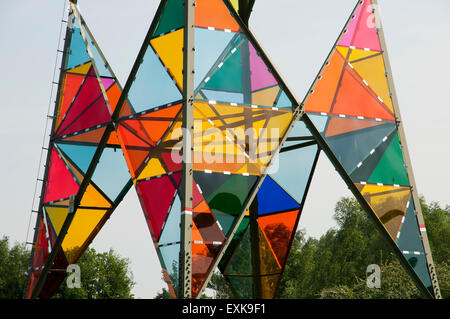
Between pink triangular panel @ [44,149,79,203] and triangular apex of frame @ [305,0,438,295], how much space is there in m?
8.54

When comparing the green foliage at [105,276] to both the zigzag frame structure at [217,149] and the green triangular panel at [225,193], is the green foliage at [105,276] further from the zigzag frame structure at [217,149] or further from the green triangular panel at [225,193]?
the green triangular panel at [225,193]

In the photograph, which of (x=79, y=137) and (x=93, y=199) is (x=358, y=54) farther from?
(x=93, y=199)

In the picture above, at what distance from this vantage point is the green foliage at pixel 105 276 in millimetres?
62969

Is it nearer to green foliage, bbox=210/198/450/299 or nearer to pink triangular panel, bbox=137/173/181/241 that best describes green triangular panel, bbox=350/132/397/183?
pink triangular panel, bbox=137/173/181/241

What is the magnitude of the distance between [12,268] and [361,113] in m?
56.8

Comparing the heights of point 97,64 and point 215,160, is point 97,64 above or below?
above

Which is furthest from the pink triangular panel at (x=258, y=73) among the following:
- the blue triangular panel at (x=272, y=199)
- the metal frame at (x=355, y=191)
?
the blue triangular panel at (x=272, y=199)

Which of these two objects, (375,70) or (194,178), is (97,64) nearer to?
(194,178)

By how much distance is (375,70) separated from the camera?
17.2 meters

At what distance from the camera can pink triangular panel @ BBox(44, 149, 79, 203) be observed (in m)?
19.0

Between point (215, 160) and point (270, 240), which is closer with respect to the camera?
point (215, 160)
